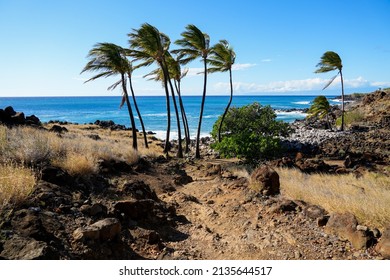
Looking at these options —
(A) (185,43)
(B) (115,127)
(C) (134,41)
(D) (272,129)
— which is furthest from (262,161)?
(B) (115,127)

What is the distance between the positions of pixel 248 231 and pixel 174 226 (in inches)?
58.4

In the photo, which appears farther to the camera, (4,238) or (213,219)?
(213,219)

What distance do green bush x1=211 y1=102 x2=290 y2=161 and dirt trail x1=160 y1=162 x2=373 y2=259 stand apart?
6.99 meters

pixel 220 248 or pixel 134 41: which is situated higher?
pixel 134 41

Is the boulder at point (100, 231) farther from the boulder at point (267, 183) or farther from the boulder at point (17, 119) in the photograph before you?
the boulder at point (17, 119)

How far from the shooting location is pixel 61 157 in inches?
312

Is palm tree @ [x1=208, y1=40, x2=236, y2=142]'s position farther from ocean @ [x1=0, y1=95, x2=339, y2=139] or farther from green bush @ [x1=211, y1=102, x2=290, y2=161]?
ocean @ [x1=0, y1=95, x2=339, y2=139]

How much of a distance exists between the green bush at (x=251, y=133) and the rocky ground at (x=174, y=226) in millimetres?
6757

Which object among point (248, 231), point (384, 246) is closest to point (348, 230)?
point (384, 246)

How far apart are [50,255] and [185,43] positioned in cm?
1586

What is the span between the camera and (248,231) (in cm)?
539

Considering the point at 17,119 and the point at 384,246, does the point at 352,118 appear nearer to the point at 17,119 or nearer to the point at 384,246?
the point at 384,246

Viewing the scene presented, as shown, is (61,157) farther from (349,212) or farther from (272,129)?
(272,129)

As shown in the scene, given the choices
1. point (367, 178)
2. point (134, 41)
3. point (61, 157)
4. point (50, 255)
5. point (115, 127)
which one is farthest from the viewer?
point (115, 127)
